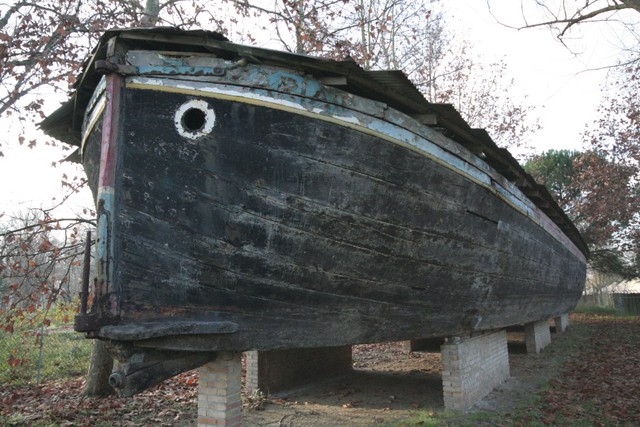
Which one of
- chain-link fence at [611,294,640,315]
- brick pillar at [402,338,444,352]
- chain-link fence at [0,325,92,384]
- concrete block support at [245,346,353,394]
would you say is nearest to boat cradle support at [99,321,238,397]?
concrete block support at [245,346,353,394]

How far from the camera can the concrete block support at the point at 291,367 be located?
7574mm

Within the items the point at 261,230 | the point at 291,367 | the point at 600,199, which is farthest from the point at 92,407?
the point at 600,199

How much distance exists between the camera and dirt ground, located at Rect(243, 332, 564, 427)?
639cm

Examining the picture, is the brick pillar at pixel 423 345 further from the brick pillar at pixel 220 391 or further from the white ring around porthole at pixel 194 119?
the white ring around porthole at pixel 194 119

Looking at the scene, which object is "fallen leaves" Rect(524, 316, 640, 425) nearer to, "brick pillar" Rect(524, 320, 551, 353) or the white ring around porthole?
"brick pillar" Rect(524, 320, 551, 353)

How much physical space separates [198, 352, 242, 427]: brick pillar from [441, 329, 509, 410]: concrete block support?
10.3ft

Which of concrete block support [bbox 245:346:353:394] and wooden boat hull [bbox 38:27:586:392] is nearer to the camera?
wooden boat hull [bbox 38:27:586:392]

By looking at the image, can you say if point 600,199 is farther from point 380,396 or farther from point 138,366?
point 138,366

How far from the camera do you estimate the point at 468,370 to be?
648cm

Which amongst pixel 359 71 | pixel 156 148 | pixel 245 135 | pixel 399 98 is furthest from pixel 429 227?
pixel 156 148

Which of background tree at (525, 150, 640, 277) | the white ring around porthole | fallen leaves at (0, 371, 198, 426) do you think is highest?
background tree at (525, 150, 640, 277)

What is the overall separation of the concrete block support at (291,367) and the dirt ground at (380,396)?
21cm

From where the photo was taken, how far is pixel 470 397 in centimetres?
647

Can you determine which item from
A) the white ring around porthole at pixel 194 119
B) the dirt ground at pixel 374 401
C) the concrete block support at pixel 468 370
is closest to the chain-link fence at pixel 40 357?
the dirt ground at pixel 374 401
